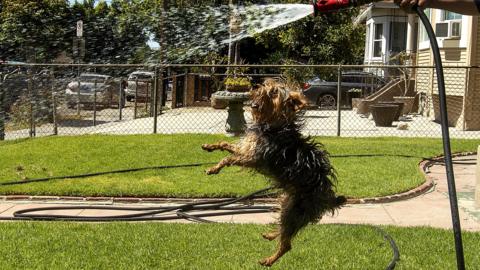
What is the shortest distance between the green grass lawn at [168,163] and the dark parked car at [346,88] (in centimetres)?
992

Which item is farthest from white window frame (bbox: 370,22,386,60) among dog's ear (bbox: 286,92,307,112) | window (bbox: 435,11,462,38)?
dog's ear (bbox: 286,92,307,112)

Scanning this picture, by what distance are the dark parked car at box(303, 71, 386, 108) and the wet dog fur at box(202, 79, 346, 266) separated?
20.1 meters

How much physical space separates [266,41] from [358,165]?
2031 centimetres

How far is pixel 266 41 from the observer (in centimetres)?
2912

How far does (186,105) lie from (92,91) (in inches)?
197

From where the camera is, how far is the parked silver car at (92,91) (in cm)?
1566

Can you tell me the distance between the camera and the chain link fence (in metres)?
13.8

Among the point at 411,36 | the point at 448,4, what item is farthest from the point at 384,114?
the point at 448,4

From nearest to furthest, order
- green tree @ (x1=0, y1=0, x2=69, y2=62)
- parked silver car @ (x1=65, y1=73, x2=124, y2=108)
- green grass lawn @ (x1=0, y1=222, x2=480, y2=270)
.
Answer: green grass lawn @ (x1=0, y1=222, x2=480, y2=270)
parked silver car @ (x1=65, y1=73, x2=124, y2=108)
green tree @ (x1=0, y1=0, x2=69, y2=62)

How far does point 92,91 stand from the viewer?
16.3 m

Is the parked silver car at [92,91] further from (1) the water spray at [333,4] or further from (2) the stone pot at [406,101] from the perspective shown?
(1) the water spray at [333,4]

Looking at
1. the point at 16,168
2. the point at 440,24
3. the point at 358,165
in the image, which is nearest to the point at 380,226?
the point at 358,165

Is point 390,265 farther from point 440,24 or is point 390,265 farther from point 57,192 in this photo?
point 440,24

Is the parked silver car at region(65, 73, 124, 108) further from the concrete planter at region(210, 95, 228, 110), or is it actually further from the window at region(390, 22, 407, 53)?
the window at region(390, 22, 407, 53)
